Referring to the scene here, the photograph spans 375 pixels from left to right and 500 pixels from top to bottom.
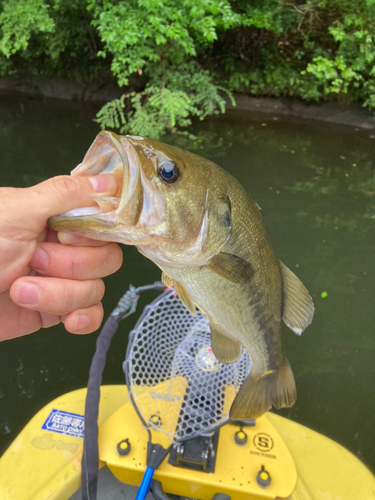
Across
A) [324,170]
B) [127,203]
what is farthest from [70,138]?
[127,203]

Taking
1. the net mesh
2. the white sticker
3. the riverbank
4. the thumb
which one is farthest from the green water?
the thumb

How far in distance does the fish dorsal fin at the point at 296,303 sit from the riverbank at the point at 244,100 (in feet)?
36.5

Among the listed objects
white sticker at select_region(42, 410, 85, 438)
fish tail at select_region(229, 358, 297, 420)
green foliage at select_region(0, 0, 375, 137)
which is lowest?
white sticker at select_region(42, 410, 85, 438)

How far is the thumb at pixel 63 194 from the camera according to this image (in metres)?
1.16

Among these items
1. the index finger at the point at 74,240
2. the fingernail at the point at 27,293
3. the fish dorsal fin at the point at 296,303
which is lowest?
the fish dorsal fin at the point at 296,303

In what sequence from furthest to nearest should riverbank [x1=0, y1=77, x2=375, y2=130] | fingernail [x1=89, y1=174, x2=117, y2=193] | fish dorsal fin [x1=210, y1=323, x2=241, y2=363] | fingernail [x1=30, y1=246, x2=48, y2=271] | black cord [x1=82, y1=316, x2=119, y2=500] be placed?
riverbank [x1=0, y1=77, x2=375, y2=130], black cord [x1=82, y1=316, x2=119, y2=500], fish dorsal fin [x1=210, y1=323, x2=241, y2=363], fingernail [x1=30, y1=246, x2=48, y2=271], fingernail [x1=89, y1=174, x2=117, y2=193]

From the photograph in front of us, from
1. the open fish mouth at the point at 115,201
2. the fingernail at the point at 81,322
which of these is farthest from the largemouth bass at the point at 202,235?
the fingernail at the point at 81,322

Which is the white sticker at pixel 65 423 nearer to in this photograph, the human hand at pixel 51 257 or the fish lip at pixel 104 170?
the human hand at pixel 51 257

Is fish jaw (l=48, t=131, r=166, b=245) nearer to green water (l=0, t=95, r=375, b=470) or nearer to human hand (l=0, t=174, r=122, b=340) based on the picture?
human hand (l=0, t=174, r=122, b=340)

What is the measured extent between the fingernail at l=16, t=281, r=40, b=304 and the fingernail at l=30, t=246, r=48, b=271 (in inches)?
3.5

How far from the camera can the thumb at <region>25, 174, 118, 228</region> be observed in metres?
1.16

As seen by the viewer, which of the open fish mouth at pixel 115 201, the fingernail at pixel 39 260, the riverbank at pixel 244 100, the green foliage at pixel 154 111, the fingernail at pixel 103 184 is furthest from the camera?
the riverbank at pixel 244 100

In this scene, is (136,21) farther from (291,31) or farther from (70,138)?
(291,31)

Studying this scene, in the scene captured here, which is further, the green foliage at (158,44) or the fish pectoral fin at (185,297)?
the green foliage at (158,44)
